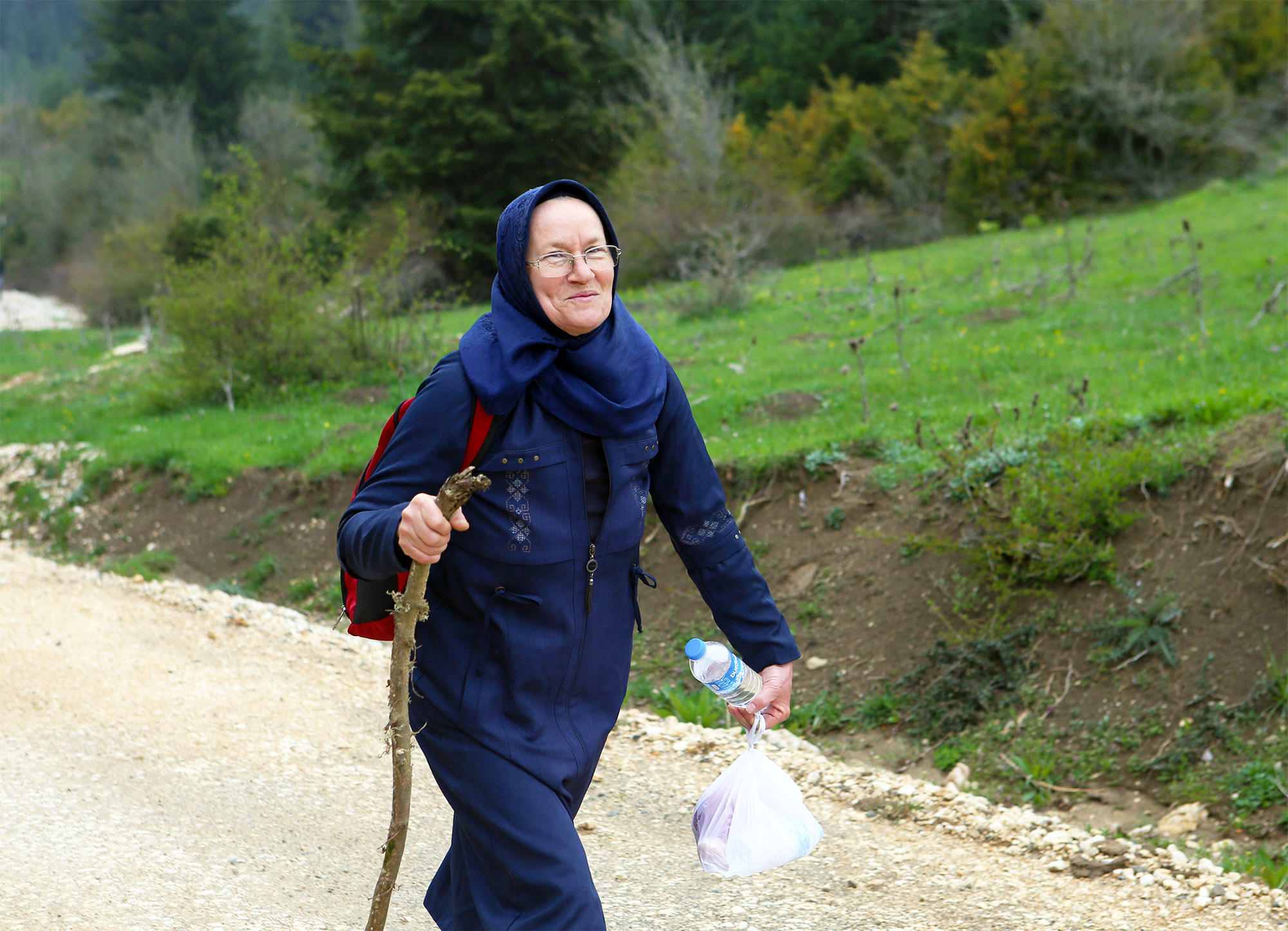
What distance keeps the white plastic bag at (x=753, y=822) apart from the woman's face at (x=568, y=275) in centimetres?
115

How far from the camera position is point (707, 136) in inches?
805

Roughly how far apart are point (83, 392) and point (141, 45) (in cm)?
3658

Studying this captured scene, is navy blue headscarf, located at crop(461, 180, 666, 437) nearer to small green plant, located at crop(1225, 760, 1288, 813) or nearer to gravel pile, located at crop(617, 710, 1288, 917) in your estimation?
gravel pile, located at crop(617, 710, 1288, 917)

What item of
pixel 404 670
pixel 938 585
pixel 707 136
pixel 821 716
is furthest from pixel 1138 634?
pixel 707 136

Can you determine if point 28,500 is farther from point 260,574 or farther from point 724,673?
point 724,673

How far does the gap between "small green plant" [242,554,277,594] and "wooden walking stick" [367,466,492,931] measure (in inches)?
259

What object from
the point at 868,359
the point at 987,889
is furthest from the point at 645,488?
the point at 868,359

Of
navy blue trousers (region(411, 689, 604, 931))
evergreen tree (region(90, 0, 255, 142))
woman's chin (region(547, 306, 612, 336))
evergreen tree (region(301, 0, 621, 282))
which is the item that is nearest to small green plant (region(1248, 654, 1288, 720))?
navy blue trousers (region(411, 689, 604, 931))

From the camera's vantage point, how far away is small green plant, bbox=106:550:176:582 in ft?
29.0

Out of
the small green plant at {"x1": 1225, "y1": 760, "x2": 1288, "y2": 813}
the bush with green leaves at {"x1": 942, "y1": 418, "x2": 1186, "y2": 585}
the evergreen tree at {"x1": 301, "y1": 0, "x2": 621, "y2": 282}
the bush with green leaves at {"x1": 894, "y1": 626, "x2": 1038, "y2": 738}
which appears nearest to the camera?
→ the small green plant at {"x1": 1225, "y1": 760, "x2": 1288, "y2": 813}

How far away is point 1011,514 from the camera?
612cm

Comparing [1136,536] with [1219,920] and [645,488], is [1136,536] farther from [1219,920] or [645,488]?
[645,488]

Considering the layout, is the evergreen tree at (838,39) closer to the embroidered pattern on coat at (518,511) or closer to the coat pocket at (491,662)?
the embroidered pattern on coat at (518,511)

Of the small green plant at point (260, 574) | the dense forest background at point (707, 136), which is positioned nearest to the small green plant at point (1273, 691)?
the small green plant at point (260, 574)
